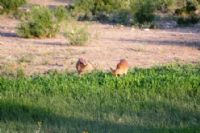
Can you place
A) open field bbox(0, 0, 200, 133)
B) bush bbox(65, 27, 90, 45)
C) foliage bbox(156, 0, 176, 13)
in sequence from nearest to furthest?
open field bbox(0, 0, 200, 133) → bush bbox(65, 27, 90, 45) → foliage bbox(156, 0, 176, 13)

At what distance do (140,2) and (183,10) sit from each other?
2.28m

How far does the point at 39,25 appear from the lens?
841 inches

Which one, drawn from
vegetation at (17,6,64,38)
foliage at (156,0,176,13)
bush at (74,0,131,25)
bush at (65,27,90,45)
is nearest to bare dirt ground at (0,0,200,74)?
bush at (65,27,90,45)

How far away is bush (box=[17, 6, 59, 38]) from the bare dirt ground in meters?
0.31

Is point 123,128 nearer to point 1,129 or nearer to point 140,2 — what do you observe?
point 1,129

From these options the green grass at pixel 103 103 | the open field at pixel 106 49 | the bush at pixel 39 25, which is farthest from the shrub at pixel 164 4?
the green grass at pixel 103 103

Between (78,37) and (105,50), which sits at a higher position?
(78,37)

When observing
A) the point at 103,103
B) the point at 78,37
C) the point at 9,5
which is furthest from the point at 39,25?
the point at 103,103

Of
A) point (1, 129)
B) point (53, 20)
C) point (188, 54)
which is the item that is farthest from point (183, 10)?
point (1, 129)

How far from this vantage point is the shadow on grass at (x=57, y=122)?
965 cm

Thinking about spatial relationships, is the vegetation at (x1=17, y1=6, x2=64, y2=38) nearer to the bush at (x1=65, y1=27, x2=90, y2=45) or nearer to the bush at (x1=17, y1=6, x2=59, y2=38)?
the bush at (x1=17, y1=6, x2=59, y2=38)

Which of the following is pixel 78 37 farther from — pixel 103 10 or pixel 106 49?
pixel 103 10

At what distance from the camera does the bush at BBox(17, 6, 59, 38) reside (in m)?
21.3

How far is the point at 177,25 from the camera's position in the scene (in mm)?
25406
